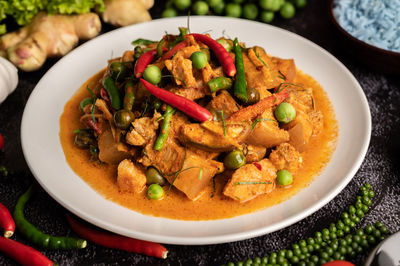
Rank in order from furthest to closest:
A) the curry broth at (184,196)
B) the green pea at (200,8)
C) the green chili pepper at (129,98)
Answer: the green pea at (200,8) < the green chili pepper at (129,98) < the curry broth at (184,196)

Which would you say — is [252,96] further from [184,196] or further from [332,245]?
[332,245]

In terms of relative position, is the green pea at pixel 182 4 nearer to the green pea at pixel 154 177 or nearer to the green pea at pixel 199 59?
the green pea at pixel 199 59

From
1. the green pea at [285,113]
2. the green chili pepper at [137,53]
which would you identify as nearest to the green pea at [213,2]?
the green chili pepper at [137,53]

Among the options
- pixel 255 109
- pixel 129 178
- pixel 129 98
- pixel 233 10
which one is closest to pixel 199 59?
pixel 255 109

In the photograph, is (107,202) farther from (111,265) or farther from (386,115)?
(386,115)

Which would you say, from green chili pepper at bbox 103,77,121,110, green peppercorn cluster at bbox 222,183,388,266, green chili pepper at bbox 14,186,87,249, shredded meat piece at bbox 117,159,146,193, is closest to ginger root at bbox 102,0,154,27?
green chili pepper at bbox 103,77,121,110

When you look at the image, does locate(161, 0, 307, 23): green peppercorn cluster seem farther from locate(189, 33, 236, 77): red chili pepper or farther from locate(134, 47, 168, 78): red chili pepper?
locate(134, 47, 168, 78): red chili pepper
